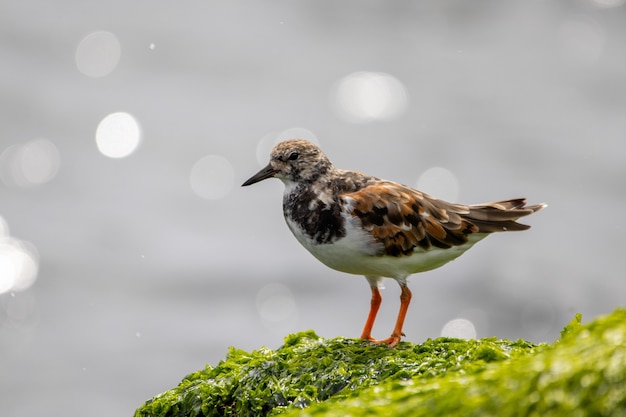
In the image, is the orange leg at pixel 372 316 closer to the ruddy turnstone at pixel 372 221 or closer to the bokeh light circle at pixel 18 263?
the ruddy turnstone at pixel 372 221

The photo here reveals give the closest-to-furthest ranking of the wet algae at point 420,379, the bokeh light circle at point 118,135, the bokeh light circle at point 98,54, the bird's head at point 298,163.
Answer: the wet algae at point 420,379, the bird's head at point 298,163, the bokeh light circle at point 118,135, the bokeh light circle at point 98,54

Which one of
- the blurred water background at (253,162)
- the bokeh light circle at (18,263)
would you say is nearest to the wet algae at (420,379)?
the blurred water background at (253,162)

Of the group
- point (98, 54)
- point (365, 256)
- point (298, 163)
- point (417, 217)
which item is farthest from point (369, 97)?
point (365, 256)

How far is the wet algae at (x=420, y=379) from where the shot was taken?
10.0 ft

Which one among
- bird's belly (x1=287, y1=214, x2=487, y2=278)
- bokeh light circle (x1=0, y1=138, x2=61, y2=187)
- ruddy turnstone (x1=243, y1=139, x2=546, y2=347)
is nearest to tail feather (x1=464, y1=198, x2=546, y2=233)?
ruddy turnstone (x1=243, y1=139, x2=546, y2=347)

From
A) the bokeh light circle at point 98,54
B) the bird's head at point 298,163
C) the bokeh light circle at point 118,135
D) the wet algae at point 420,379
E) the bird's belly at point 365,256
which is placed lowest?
the wet algae at point 420,379

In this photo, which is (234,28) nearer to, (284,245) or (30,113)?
(30,113)

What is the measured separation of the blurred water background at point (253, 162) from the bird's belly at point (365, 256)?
6.51 meters

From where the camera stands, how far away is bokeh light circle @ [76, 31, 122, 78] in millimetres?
19062

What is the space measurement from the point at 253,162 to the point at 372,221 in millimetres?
10503

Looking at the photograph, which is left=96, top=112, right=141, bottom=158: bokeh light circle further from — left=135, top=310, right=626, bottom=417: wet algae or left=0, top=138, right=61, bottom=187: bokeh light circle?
left=135, top=310, right=626, bottom=417: wet algae

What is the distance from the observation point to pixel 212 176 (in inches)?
669

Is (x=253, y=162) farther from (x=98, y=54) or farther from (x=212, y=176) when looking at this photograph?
(x=98, y=54)

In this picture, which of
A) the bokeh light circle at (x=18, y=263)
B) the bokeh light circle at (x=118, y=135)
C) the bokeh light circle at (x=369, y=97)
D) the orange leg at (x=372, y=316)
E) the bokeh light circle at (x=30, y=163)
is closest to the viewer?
the orange leg at (x=372, y=316)
